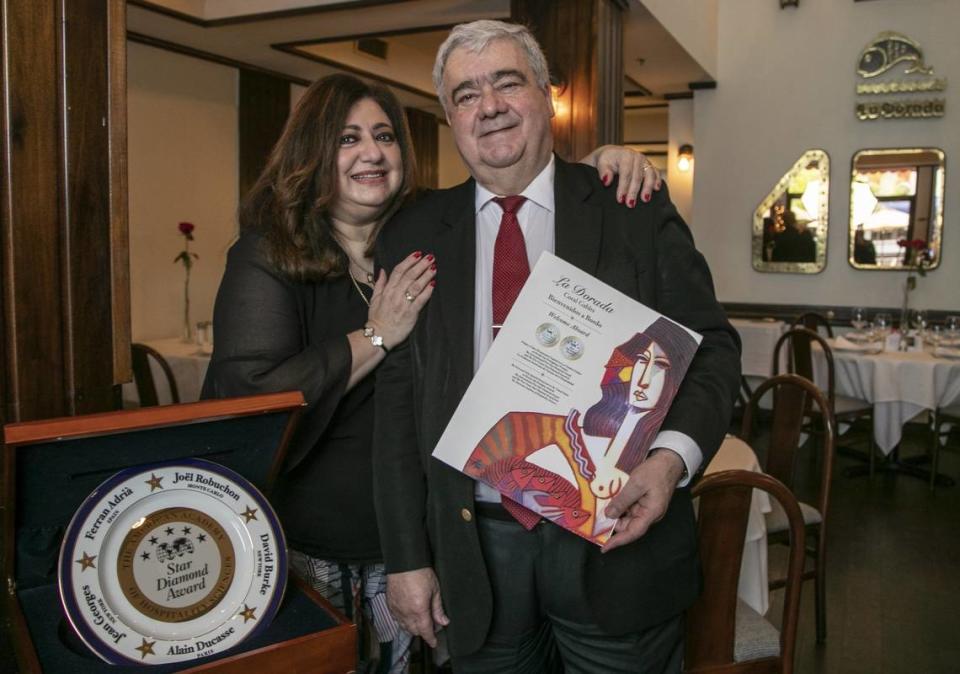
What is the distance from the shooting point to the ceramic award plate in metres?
0.95

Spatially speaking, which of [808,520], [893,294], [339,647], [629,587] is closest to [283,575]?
[339,647]

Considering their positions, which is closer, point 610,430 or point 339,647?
point 339,647

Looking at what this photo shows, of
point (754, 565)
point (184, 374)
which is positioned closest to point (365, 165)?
point (754, 565)

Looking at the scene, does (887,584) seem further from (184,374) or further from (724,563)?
(184,374)

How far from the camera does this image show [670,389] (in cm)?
127

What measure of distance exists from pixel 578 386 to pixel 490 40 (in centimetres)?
61

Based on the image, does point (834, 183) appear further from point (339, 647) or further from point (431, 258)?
point (339, 647)

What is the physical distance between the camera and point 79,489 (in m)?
1.01

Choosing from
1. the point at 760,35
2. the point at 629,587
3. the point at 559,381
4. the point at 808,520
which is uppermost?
the point at 760,35

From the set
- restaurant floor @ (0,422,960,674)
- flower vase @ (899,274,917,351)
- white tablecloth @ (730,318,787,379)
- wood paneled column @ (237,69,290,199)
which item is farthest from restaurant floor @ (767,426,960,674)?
wood paneled column @ (237,69,290,199)

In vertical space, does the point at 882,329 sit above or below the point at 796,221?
below

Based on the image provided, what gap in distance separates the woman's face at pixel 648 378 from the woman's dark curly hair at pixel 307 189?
65 cm

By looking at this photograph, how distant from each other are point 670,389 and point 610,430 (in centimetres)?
11

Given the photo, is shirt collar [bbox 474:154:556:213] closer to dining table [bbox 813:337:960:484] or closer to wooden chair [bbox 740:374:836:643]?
wooden chair [bbox 740:374:836:643]
